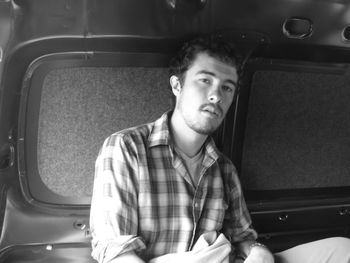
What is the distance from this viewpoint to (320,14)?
121 cm

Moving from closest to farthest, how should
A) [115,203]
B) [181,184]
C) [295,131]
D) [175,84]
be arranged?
[115,203], [181,184], [175,84], [295,131]

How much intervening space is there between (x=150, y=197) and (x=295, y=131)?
73cm

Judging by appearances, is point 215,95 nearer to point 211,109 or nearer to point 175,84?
point 211,109

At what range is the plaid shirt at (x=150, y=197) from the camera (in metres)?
1.02

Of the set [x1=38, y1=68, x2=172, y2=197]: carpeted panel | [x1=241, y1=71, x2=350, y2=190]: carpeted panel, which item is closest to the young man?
[x1=38, y1=68, x2=172, y2=197]: carpeted panel

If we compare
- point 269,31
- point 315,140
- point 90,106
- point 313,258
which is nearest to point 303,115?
point 315,140

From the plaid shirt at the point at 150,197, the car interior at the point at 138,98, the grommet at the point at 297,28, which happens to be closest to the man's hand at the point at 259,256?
the plaid shirt at the point at 150,197

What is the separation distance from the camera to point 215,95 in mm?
1170

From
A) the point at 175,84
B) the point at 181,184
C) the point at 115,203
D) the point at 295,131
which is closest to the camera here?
the point at 115,203

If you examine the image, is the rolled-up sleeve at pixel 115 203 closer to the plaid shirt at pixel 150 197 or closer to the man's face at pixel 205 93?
the plaid shirt at pixel 150 197

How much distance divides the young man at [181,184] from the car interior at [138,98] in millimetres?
126

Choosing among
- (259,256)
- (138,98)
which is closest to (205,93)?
(138,98)

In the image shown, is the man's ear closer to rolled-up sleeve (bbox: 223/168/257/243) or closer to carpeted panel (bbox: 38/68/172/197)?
carpeted panel (bbox: 38/68/172/197)

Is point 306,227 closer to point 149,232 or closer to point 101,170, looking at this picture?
point 149,232
